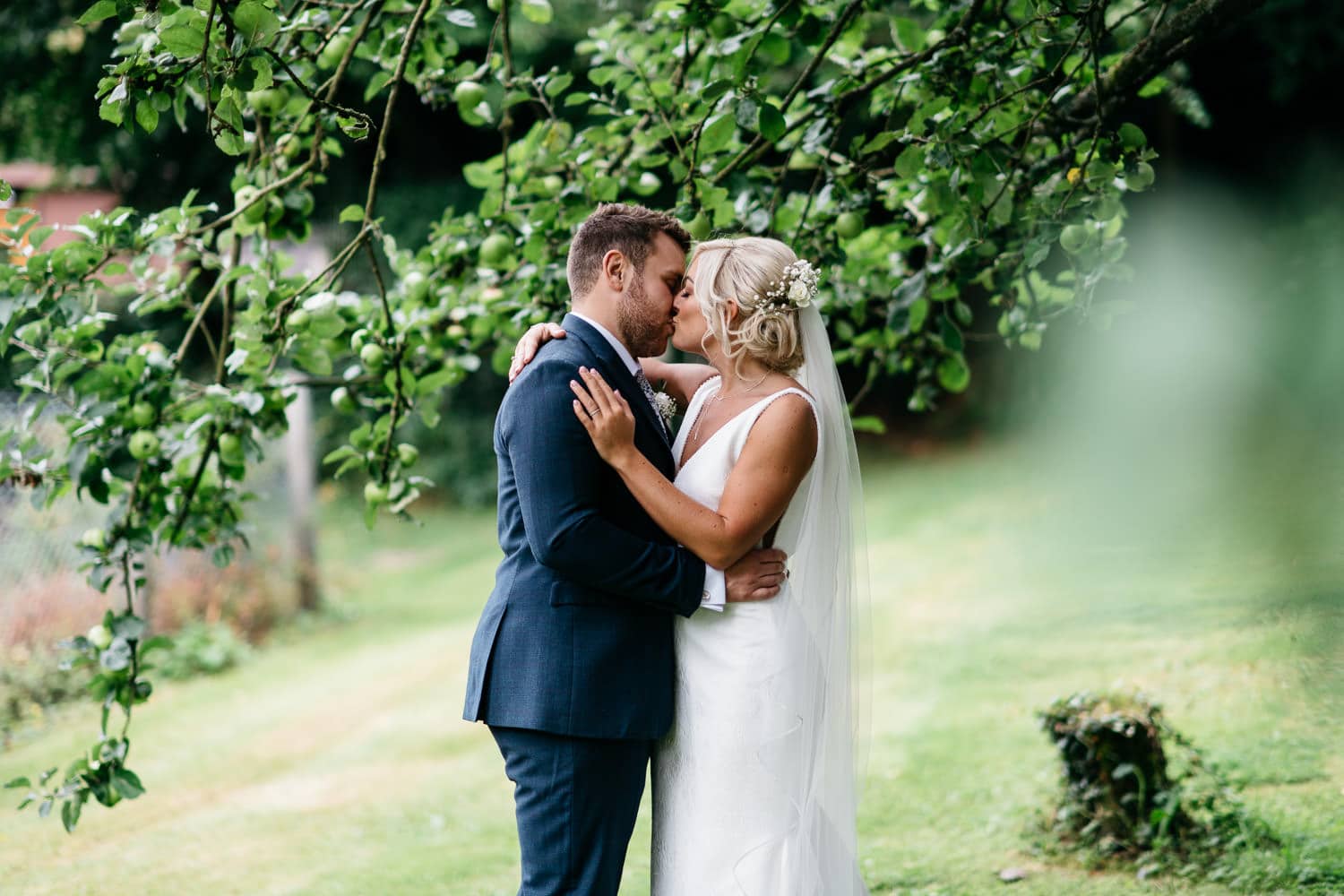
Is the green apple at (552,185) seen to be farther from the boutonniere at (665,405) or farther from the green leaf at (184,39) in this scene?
the green leaf at (184,39)

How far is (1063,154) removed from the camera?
3.29 m

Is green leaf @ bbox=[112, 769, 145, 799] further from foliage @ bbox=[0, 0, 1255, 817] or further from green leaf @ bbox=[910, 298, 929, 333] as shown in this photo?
green leaf @ bbox=[910, 298, 929, 333]

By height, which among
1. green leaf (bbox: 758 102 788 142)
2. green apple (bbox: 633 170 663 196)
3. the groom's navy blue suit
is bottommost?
the groom's navy blue suit

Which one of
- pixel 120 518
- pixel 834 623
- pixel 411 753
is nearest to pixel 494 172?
pixel 120 518

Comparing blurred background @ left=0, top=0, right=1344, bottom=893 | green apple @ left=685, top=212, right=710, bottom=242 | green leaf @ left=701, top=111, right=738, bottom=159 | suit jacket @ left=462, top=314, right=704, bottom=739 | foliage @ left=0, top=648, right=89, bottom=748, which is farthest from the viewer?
foliage @ left=0, top=648, right=89, bottom=748

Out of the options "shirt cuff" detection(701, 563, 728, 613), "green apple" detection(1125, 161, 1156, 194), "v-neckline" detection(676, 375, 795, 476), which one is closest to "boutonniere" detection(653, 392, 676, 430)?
"v-neckline" detection(676, 375, 795, 476)

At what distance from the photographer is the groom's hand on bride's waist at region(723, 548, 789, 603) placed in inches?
102

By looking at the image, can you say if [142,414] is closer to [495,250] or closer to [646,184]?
[495,250]

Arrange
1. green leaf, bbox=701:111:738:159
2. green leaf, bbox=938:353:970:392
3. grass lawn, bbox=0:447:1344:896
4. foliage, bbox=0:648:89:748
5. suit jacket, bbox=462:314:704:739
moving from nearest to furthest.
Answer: suit jacket, bbox=462:314:704:739
green leaf, bbox=701:111:738:159
green leaf, bbox=938:353:970:392
grass lawn, bbox=0:447:1344:896
foliage, bbox=0:648:89:748

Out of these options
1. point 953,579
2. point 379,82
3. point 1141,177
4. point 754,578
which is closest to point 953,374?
point 1141,177

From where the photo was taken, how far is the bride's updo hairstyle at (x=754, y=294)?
2.68 meters

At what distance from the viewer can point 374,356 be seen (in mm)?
3318

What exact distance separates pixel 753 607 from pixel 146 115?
1559mm

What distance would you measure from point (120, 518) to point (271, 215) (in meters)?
0.98
